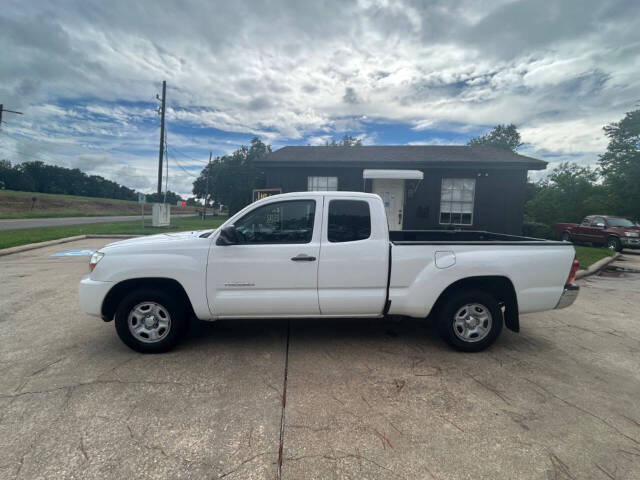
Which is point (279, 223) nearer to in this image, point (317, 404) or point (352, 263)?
point (352, 263)

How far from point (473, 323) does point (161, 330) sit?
11.5ft

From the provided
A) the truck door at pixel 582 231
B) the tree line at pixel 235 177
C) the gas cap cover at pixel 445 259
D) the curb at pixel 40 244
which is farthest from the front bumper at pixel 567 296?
the tree line at pixel 235 177

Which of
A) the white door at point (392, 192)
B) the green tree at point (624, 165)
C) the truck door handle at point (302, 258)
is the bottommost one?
the truck door handle at point (302, 258)

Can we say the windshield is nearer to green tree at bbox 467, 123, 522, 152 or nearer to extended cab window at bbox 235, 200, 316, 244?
extended cab window at bbox 235, 200, 316, 244

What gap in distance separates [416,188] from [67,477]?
423 inches

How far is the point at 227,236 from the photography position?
321cm

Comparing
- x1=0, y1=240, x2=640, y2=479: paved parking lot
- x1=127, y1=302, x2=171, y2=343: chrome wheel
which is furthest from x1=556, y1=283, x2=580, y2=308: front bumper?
x1=127, y1=302, x2=171, y2=343: chrome wheel

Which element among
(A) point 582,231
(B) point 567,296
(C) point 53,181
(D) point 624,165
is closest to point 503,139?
(D) point 624,165

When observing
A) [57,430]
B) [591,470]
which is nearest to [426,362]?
[591,470]

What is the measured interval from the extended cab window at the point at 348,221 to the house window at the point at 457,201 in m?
8.69

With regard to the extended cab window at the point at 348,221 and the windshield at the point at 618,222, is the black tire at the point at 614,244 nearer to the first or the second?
the windshield at the point at 618,222

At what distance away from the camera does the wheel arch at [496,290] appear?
349cm

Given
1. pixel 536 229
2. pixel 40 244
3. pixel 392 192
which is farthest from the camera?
pixel 536 229

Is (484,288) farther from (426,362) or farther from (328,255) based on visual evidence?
(328,255)
